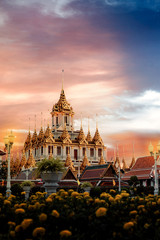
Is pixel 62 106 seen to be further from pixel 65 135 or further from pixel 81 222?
pixel 81 222

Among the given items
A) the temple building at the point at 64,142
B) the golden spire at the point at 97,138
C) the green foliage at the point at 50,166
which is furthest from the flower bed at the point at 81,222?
the golden spire at the point at 97,138

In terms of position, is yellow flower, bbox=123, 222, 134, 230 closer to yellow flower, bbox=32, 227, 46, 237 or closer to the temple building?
yellow flower, bbox=32, 227, 46, 237

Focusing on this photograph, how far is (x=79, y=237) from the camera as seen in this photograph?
20.1ft

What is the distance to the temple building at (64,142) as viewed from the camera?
77.8 m

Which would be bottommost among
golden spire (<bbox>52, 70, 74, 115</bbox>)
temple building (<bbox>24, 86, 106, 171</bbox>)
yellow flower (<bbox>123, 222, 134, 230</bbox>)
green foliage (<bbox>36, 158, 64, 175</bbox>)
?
yellow flower (<bbox>123, 222, 134, 230</bbox>)

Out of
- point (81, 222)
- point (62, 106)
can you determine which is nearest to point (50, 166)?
point (81, 222)

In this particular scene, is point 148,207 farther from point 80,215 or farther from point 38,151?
point 38,151

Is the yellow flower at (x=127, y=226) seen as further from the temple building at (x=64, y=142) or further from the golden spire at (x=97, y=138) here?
the golden spire at (x=97, y=138)

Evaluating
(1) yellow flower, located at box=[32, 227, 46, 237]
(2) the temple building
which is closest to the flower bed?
(1) yellow flower, located at box=[32, 227, 46, 237]

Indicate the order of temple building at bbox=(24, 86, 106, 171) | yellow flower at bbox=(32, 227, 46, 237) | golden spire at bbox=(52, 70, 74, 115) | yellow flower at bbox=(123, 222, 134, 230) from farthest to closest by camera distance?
golden spire at bbox=(52, 70, 74, 115) < temple building at bbox=(24, 86, 106, 171) < yellow flower at bbox=(123, 222, 134, 230) < yellow flower at bbox=(32, 227, 46, 237)

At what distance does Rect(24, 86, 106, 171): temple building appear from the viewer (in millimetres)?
77750

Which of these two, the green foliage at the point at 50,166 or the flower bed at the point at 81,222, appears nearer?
the flower bed at the point at 81,222

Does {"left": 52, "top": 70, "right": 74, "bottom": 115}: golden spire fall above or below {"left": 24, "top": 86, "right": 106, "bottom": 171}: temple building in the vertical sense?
above

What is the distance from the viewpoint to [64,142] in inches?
3093
